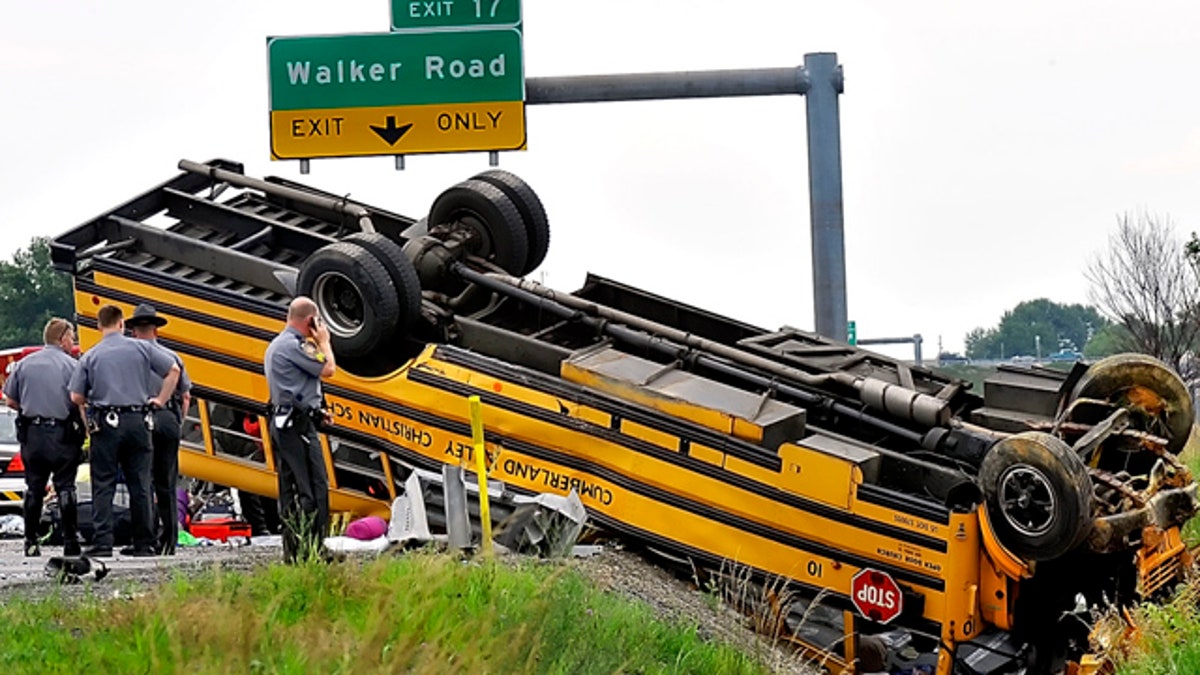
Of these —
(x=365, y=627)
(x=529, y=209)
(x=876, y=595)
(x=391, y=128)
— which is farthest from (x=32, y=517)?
(x=391, y=128)

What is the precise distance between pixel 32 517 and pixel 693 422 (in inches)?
173

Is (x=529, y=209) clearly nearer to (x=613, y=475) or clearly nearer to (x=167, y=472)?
(x=613, y=475)

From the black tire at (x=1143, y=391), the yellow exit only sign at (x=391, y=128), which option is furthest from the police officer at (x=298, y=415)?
the yellow exit only sign at (x=391, y=128)

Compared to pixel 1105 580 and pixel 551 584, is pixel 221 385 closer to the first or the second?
pixel 551 584

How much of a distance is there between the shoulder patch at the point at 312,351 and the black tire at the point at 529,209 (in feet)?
9.75

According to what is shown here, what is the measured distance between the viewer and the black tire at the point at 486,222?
1166cm

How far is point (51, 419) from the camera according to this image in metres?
10.7

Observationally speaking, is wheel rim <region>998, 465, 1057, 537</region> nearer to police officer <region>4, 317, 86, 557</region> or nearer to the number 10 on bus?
police officer <region>4, 317, 86, 557</region>

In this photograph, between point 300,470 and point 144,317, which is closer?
point 300,470

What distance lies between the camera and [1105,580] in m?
9.54

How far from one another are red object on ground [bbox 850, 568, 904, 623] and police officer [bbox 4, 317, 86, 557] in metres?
4.61

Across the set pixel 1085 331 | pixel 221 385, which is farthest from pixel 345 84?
pixel 1085 331

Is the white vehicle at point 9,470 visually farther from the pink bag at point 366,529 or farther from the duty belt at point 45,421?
the pink bag at point 366,529

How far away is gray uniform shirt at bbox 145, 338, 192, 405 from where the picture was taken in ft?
33.3
